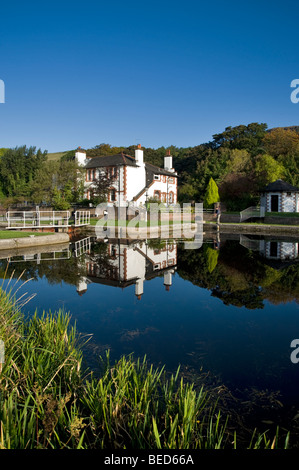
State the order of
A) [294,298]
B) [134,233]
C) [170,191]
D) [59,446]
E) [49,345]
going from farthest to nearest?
1. [170,191]
2. [134,233]
3. [294,298]
4. [49,345]
5. [59,446]

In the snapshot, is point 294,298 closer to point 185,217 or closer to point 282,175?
point 185,217

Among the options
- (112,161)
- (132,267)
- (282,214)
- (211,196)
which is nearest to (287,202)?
(282,214)

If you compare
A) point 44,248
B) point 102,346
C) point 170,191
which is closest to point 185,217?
point 170,191

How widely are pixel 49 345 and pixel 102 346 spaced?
4.29 feet

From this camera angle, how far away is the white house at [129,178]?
33.8m

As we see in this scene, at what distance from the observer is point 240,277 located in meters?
10.6

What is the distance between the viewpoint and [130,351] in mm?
4938

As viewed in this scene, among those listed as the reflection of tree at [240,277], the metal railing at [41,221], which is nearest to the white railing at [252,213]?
the reflection of tree at [240,277]

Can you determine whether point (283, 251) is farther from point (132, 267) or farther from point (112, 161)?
point (112, 161)

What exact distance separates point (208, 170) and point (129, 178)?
38.3ft

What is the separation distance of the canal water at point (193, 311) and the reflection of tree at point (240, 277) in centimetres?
3

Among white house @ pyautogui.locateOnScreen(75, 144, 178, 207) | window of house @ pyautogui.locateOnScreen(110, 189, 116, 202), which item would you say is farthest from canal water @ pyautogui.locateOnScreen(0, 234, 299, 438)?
window of house @ pyautogui.locateOnScreen(110, 189, 116, 202)

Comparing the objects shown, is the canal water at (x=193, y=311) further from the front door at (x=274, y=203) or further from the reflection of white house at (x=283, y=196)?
the front door at (x=274, y=203)

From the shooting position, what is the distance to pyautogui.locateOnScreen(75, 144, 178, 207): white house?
33750 mm
